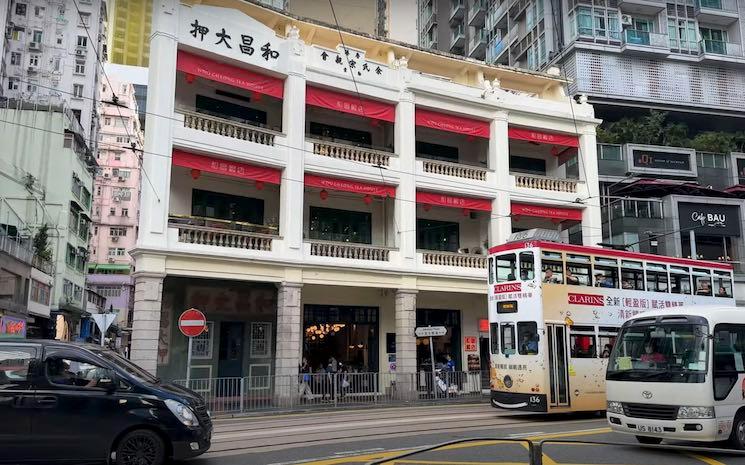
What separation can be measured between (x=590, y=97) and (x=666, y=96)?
543cm

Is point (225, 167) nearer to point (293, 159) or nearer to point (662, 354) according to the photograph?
point (293, 159)

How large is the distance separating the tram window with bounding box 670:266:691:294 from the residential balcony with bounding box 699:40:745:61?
27.1 m

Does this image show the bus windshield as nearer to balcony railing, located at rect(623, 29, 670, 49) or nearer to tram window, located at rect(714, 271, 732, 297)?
tram window, located at rect(714, 271, 732, 297)

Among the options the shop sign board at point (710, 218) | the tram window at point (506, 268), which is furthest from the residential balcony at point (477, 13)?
the tram window at point (506, 268)

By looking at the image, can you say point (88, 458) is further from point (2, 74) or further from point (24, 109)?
point (2, 74)

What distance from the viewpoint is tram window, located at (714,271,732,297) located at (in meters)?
18.3

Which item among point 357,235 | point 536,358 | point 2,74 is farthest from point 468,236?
point 2,74

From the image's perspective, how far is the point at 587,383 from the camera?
15.5 m

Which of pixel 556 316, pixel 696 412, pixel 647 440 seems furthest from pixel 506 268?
pixel 696 412

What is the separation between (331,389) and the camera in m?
19.1

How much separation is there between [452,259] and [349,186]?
5053mm

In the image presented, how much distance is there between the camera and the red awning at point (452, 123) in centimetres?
2364

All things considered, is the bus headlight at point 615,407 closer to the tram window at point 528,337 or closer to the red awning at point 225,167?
the tram window at point 528,337

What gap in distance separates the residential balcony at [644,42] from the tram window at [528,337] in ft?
91.9
